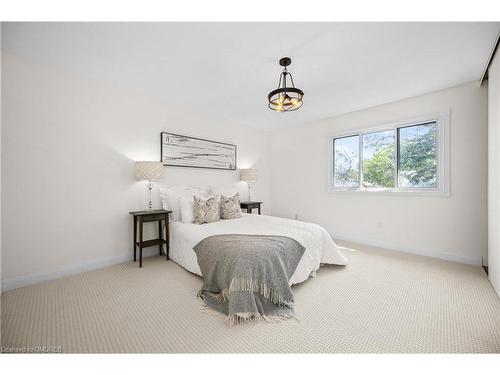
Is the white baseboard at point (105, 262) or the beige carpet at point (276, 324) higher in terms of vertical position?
the white baseboard at point (105, 262)

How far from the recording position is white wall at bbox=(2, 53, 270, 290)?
2291 mm

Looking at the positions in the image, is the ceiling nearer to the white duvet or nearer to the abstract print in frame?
the abstract print in frame

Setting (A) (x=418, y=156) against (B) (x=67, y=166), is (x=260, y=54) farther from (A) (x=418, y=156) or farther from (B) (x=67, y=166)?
(A) (x=418, y=156)

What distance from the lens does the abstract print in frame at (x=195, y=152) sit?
3566mm

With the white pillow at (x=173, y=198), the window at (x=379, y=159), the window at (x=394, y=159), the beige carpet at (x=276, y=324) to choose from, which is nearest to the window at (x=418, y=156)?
the window at (x=394, y=159)

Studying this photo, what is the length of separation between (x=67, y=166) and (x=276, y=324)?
2934 mm

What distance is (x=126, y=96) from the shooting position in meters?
3.12

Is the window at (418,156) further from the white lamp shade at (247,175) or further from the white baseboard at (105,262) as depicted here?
the white lamp shade at (247,175)

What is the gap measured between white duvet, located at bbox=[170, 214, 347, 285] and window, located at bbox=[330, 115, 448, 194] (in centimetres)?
182

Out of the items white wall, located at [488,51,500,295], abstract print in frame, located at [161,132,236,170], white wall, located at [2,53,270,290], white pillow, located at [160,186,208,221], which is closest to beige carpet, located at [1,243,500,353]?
white wall, located at [488,51,500,295]

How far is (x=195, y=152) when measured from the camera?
3943 millimetres

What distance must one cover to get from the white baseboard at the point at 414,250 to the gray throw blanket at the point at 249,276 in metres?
2.29
